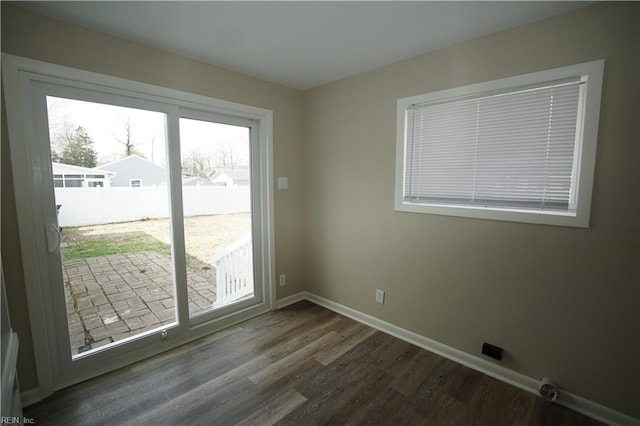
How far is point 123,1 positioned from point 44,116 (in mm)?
902

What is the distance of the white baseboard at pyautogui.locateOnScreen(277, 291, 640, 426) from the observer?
5.61ft

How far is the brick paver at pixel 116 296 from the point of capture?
2.03 m

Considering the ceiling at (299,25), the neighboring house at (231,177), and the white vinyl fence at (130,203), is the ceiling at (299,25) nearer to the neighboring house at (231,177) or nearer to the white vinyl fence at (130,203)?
the neighboring house at (231,177)

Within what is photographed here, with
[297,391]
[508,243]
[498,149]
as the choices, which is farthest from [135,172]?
[508,243]

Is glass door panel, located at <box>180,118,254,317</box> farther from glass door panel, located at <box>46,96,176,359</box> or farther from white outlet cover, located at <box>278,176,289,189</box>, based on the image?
white outlet cover, located at <box>278,176,289,189</box>

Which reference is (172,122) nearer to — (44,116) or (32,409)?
(44,116)

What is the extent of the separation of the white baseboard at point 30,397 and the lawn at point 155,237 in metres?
0.86

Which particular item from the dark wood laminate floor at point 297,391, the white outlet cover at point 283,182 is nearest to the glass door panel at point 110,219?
the dark wood laminate floor at point 297,391

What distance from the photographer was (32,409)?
5.76ft

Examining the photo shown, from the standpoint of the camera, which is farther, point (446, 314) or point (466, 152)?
point (446, 314)

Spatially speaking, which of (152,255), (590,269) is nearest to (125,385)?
(152,255)

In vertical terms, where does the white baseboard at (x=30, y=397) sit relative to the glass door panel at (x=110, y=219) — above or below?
below

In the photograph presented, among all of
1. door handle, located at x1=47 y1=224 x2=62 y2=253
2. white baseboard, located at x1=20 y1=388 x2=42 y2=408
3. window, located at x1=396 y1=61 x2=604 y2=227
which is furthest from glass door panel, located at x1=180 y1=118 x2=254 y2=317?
window, located at x1=396 y1=61 x2=604 y2=227

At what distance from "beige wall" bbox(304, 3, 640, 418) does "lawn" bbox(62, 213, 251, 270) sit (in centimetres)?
110
